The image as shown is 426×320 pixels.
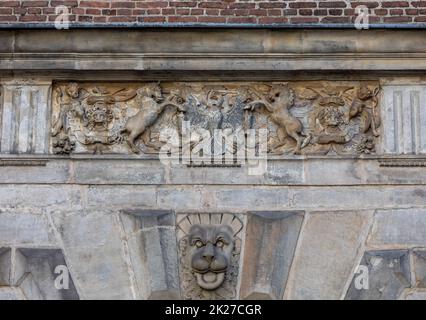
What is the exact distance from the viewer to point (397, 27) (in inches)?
283

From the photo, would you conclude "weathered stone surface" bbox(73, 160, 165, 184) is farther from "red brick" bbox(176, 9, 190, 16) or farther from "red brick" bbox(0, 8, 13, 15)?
"red brick" bbox(0, 8, 13, 15)

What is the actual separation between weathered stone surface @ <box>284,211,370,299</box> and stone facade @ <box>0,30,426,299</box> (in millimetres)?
11

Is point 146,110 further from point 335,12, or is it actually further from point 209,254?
point 335,12

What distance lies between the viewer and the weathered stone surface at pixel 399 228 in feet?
23.0

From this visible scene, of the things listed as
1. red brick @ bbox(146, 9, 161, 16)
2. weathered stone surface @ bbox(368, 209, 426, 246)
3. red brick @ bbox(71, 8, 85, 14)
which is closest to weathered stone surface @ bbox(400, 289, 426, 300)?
weathered stone surface @ bbox(368, 209, 426, 246)

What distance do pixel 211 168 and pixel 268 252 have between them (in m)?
0.79

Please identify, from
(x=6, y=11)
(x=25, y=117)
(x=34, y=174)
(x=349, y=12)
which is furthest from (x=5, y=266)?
(x=349, y=12)

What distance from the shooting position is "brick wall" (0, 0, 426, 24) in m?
7.43

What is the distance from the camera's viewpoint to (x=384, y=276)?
22.7 feet

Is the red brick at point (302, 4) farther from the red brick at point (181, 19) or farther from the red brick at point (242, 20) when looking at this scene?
the red brick at point (181, 19)

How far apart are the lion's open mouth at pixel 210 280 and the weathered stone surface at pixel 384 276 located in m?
0.96
